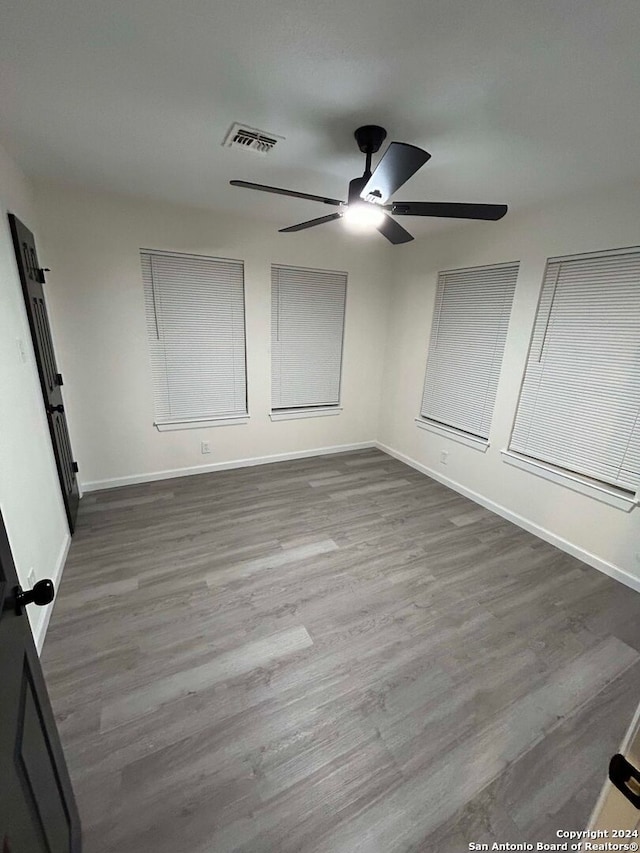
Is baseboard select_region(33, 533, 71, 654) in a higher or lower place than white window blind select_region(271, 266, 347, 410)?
lower

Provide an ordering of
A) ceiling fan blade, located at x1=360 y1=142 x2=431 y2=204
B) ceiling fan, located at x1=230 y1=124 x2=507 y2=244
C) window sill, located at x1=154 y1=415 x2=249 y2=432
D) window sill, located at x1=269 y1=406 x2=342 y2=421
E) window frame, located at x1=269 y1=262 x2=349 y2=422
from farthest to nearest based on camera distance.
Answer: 1. window sill, located at x1=269 y1=406 x2=342 y2=421
2. window frame, located at x1=269 y1=262 x2=349 y2=422
3. window sill, located at x1=154 y1=415 x2=249 y2=432
4. ceiling fan, located at x1=230 y1=124 x2=507 y2=244
5. ceiling fan blade, located at x1=360 y1=142 x2=431 y2=204

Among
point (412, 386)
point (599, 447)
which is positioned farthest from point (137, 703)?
point (412, 386)

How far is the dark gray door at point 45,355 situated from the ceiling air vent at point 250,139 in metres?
1.35

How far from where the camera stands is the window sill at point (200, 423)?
11.6 feet

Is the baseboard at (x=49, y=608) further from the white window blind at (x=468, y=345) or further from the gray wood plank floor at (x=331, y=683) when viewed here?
the white window blind at (x=468, y=345)

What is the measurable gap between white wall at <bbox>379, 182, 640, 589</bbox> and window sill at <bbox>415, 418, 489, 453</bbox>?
0.06m

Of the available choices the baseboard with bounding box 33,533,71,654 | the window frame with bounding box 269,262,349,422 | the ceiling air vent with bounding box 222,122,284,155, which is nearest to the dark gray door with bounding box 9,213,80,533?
the baseboard with bounding box 33,533,71,654

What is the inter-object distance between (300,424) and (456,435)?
1.74m

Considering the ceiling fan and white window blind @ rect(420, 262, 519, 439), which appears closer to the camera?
the ceiling fan

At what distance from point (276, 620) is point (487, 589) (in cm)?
137

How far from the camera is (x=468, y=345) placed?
341 centimetres

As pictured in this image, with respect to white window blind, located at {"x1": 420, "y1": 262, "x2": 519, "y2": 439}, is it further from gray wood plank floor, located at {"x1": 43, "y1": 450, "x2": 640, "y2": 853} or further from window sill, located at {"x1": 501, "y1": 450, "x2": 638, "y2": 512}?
gray wood plank floor, located at {"x1": 43, "y1": 450, "x2": 640, "y2": 853}

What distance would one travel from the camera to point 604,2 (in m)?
1.04

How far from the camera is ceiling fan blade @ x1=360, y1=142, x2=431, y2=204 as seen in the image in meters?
1.36
